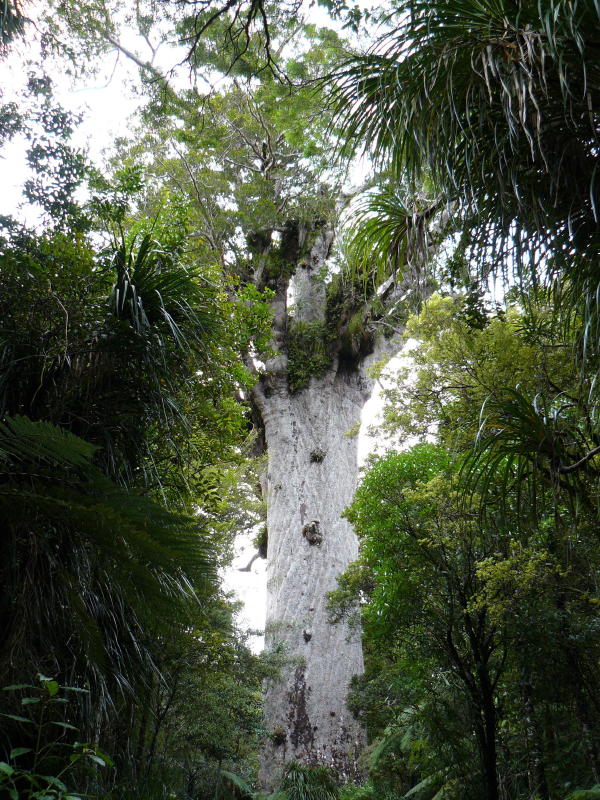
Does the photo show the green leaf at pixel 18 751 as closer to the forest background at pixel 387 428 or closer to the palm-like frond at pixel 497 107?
the forest background at pixel 387 428

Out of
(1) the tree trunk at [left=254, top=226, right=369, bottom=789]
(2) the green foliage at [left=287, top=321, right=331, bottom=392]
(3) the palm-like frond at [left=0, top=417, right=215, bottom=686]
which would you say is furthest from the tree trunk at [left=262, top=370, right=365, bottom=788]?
(3) the palm-like frond at [left=0, top=417, right=215, bottom=686]

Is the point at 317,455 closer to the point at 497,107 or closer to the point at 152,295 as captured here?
the point at 152,295

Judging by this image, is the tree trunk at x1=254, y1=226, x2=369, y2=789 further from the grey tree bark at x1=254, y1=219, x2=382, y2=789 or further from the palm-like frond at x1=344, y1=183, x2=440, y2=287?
the palm-like frond at x1=344, y1=183, x2=440, y2=287

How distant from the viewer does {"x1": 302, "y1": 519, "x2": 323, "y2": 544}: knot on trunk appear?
27.1 ft

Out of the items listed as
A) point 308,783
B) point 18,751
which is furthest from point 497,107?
point 308,783

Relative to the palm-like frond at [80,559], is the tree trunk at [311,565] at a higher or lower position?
higher

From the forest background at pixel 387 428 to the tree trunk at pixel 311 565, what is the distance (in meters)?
0.32

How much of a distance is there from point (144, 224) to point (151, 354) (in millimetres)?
2046

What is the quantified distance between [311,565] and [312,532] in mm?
447

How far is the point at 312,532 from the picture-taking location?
328 inches

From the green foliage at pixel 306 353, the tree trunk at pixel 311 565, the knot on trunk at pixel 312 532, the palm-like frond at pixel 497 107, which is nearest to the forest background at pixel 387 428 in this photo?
the palm-like frond at pixel 497 107

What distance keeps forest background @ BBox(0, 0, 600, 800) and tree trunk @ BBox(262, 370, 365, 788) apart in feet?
1.04

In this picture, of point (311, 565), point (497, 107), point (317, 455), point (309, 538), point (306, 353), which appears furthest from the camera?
point (306, 353)

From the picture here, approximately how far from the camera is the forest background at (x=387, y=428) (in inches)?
92.1
